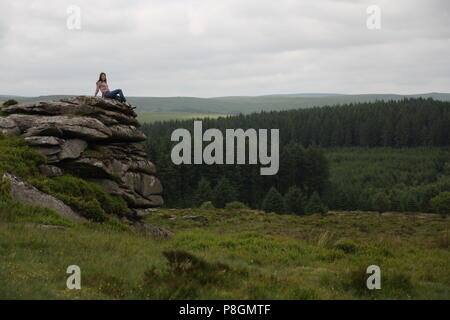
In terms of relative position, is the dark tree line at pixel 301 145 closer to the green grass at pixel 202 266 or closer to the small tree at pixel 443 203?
the small tree at pixel 443 203

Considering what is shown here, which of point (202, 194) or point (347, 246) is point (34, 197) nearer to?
point (347, 246)

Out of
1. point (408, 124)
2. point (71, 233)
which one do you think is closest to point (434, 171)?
point (408, 124)

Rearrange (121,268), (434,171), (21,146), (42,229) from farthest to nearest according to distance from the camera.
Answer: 1. (434,171)
2. (21,146)
3. (42,229)
4. (121,268)

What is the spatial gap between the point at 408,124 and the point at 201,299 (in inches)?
6750

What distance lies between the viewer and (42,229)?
13.8 metres

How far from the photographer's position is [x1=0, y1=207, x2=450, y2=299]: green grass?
8906 millimetres

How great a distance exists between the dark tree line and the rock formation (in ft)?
202

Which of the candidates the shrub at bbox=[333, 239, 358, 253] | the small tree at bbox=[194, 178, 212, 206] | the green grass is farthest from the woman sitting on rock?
the small tree at bbox=[194, 178, 212, 206]

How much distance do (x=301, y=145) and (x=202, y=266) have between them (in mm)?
112153

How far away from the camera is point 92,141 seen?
21938mm

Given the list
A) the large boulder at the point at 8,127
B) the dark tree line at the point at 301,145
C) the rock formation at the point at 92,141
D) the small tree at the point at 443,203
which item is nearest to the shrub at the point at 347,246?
the rock formation at the point at 92,141

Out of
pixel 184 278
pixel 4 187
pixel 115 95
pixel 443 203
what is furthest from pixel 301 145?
pixel 184 278

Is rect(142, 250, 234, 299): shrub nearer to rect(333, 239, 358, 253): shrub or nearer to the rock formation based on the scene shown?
rect(333, 239, 358, 253): shrub
